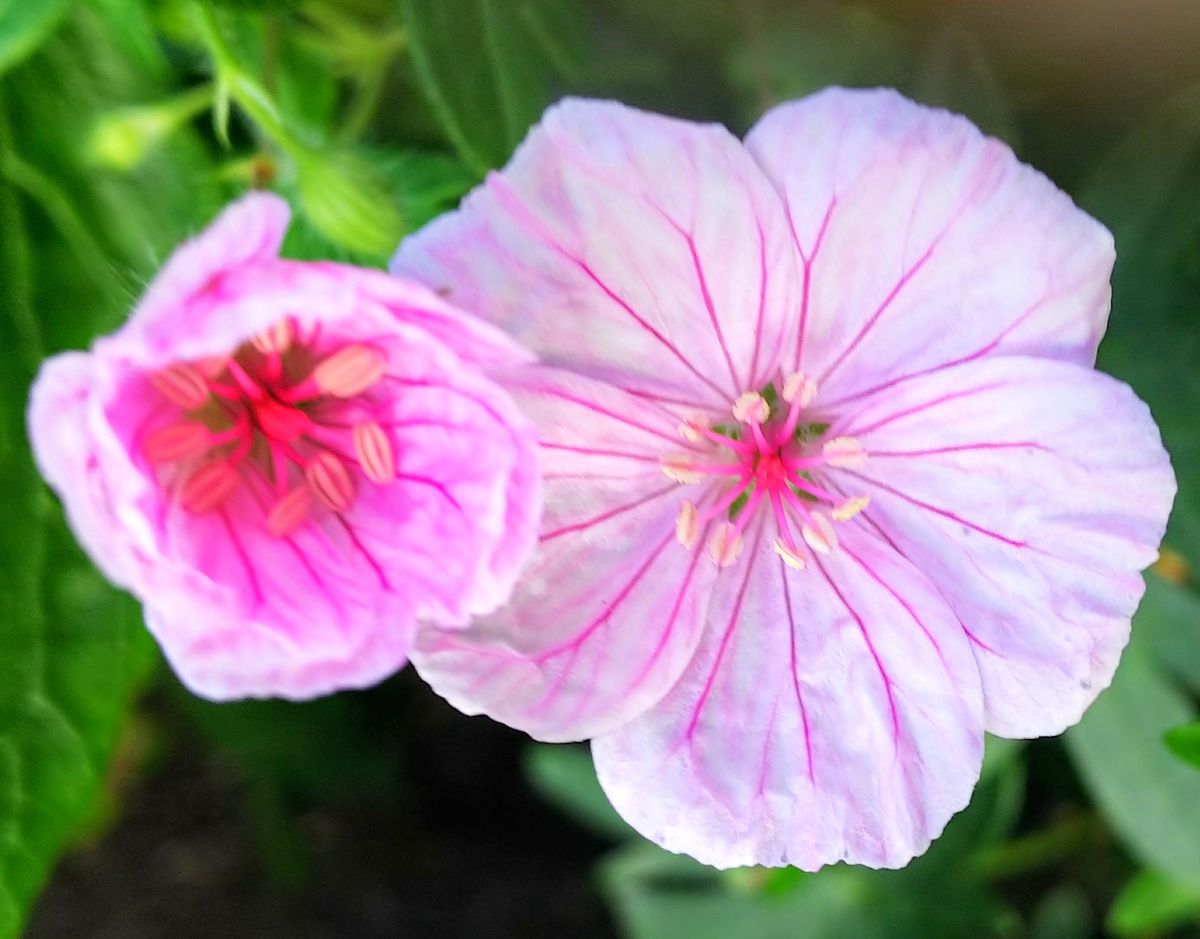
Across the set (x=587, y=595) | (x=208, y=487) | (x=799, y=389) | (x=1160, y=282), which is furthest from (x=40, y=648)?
(x=1160, y=282)

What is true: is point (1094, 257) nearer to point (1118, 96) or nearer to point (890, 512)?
point (890, 512)

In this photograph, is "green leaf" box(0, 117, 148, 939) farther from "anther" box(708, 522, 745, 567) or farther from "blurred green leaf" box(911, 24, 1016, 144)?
"blurred green leaf" box(911, 24, 1016, 144)

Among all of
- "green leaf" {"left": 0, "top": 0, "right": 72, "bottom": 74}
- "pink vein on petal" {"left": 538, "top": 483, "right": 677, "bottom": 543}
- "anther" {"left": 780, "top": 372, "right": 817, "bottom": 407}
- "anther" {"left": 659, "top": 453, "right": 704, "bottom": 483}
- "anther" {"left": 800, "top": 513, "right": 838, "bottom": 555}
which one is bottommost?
"anther" {"left": 800, "top": 513, "right": 838, "bottom": 555}

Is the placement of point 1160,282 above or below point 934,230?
below

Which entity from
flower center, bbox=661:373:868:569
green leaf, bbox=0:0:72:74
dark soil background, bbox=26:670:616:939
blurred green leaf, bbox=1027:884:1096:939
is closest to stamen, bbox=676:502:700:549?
flower center, bbox=661:373:868:569

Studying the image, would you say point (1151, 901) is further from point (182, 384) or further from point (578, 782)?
point (182, 384)

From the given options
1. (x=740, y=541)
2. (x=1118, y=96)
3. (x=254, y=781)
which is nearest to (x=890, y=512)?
(x=740, y=541)

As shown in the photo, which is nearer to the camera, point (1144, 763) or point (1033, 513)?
point (1033, 513)

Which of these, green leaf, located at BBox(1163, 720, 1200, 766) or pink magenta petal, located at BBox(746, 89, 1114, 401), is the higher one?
pink magenta petal, located at BBox(746, 89, 1114, 401)
